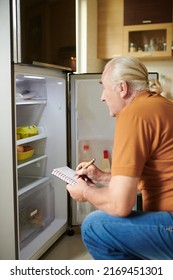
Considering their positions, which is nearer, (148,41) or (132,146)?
(132,146)

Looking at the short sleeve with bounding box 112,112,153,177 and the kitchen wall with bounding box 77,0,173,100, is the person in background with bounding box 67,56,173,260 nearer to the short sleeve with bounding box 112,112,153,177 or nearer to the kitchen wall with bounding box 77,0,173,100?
the short sleeve with bounding box 112,112,153,177

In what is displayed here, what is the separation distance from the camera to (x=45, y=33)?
200cm

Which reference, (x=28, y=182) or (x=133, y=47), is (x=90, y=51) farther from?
(x=28, y=182)

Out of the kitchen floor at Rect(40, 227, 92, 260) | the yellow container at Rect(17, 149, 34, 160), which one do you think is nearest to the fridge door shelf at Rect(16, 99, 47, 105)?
the yellow container at Rect(17, 149, 34, 160)

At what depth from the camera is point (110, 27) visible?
314 centimetres

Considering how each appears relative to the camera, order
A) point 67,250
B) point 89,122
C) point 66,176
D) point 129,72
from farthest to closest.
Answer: point 89,122 < point 67,250 < point 66,176 < point 129,72

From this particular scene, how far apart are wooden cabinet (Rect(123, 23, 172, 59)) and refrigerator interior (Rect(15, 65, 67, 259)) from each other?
0.96m

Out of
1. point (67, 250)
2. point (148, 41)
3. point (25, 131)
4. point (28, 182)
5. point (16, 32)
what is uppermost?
point (148, 41)

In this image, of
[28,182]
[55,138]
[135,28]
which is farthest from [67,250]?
[135,28]

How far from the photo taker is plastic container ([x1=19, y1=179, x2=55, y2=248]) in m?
2.32

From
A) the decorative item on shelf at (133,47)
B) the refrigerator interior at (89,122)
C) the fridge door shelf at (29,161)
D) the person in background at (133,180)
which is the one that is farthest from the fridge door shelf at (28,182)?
the decorative item on shelf at (133,47)

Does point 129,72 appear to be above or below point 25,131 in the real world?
above

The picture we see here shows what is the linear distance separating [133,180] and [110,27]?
236 cm

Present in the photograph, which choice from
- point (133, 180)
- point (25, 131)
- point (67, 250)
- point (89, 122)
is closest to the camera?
point (133, 180)
